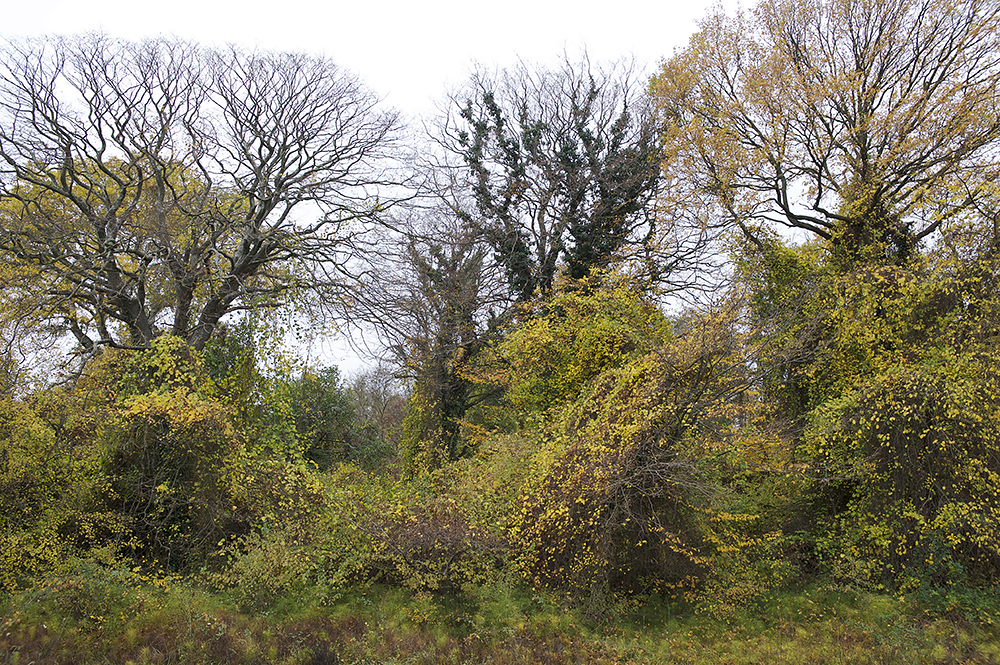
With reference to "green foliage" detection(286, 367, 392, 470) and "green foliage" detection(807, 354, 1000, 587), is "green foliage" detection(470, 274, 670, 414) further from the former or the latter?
"green foliage" detection(286, 367, 392, 470)

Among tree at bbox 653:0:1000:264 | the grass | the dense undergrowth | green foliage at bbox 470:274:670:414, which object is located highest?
tree at bbox 653:0:1000:264

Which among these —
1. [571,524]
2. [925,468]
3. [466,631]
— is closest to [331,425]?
[466,631]

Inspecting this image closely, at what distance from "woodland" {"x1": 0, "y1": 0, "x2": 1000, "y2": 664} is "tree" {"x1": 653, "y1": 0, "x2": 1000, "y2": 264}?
7 centimetres

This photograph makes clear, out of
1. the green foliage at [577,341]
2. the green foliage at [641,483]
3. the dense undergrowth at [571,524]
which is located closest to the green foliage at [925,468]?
the dense undergrowth at [571,524]

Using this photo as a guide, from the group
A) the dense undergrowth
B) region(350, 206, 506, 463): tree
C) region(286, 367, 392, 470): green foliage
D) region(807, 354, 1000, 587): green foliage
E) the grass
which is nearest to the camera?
the grass

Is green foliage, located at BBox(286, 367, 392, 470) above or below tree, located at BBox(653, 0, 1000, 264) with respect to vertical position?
below

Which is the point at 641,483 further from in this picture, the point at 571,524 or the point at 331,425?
the point at 331,425

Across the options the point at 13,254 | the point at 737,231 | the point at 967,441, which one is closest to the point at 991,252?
the point at 967,441

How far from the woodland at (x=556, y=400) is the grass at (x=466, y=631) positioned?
5cm

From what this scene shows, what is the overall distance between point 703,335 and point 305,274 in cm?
768

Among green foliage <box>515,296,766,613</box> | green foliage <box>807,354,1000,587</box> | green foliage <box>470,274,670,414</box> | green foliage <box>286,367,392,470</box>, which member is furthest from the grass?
green foliage <box>286,367,392,470</box>

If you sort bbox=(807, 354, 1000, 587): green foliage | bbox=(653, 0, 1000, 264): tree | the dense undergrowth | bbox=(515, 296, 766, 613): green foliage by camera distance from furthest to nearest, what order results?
bbox=(653, 0, 1000, 264): tree < bbox=(807, 354, 1000, 587): green foliage < bbox=(515, 296, 766, 613): green foliage < the dense undergrowth

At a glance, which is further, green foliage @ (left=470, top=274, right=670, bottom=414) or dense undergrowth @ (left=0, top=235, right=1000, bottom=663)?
green foliage @ (left=470, top=274, right=670, bottom=414)

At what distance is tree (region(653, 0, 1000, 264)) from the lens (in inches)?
449
